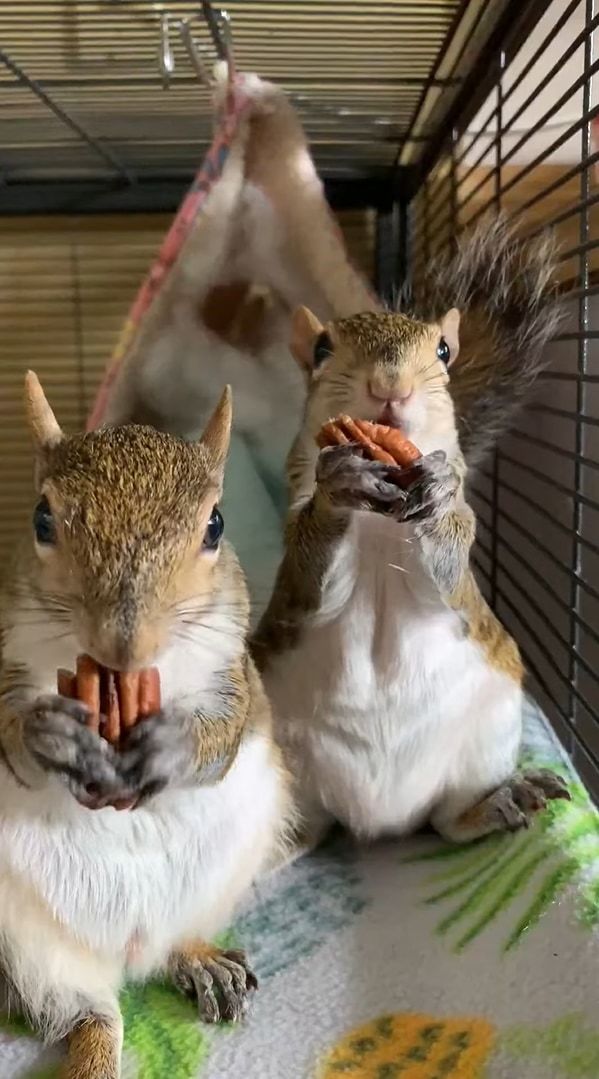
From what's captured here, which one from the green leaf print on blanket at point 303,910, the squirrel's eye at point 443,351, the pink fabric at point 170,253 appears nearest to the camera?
the green leaf print on blanket at point 303,910

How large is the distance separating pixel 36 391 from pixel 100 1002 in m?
0.43

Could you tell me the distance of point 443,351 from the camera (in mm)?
885

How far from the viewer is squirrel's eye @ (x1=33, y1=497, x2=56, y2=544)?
57cm

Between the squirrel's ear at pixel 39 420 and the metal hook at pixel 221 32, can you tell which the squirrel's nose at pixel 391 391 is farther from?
the metal hook at pixel 221 32

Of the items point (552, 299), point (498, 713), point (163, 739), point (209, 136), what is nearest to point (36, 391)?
point (163, 739)

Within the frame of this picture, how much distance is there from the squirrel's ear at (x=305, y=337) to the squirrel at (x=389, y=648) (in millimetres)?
30

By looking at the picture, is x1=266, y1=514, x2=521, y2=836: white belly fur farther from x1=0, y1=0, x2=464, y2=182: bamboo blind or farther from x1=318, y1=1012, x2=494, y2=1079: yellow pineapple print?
x1=0, y1=0, x2=464, y2=182: bamboo blind

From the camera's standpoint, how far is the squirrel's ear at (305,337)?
94cm

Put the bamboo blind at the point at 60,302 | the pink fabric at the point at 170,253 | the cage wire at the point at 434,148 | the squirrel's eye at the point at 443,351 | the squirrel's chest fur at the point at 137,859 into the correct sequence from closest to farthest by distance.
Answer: the squirrel's chest fur at the point at 137,859 → the squirrel's eye at the point at 443,351 → the cage wire at the point at 434,148 → the pink fabric at the point at 170,253 → the bamboo blind at the point at 60,302

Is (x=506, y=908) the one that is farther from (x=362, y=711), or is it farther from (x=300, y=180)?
(x=300, y=180)

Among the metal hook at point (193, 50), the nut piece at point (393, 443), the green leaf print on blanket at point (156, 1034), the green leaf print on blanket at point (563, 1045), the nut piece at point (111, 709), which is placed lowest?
the green leaf print on blanket at point (156, 1034)

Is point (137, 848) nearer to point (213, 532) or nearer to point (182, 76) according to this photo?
point (213, 532)

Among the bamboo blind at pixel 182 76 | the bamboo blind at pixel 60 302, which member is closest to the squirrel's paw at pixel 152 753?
the bamboo blind at pixel 182 76

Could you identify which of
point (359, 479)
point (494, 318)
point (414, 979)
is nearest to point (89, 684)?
point (359, 479)
